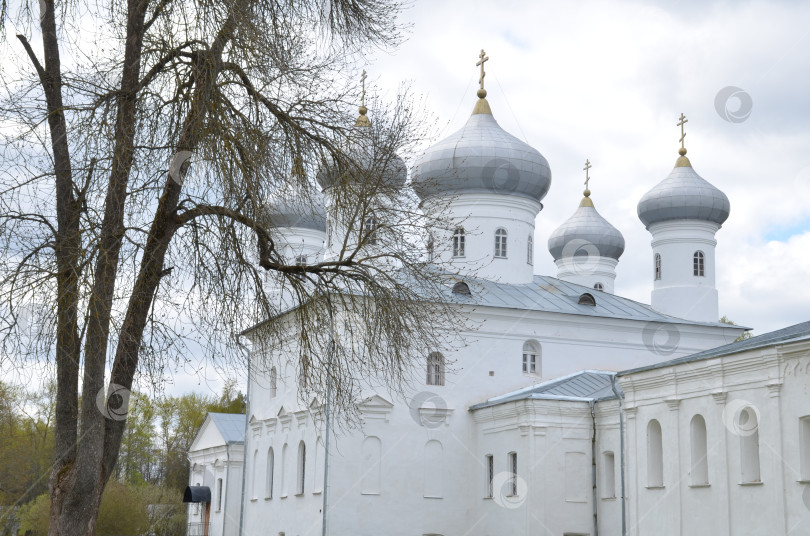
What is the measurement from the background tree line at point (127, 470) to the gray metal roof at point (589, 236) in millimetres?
15575

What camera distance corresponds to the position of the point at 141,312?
8641 mm

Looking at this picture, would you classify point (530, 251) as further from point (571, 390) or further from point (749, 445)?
point (749, 445)

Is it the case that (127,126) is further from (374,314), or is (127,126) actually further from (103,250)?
(374,314)

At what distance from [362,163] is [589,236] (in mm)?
31055

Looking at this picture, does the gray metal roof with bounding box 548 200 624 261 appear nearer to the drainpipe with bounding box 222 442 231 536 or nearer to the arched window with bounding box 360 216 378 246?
the drainpipe with bounding box 222 442 231 536

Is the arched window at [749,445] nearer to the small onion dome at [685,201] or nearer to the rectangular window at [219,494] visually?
the small onion dome at [685,201]

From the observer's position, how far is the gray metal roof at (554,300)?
93.0 feet

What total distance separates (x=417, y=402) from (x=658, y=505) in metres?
8.41

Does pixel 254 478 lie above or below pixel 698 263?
below

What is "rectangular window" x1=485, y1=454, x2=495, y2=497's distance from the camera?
25656mm

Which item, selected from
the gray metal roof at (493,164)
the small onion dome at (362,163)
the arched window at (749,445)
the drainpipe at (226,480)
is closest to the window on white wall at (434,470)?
the gray metal roof at (493,164)

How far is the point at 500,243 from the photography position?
3056 cm

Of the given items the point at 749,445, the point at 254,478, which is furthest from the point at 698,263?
the point at 749,445

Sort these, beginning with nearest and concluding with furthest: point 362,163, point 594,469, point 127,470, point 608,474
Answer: point 362,163, point 608,474, point 594,469, point 127,470
